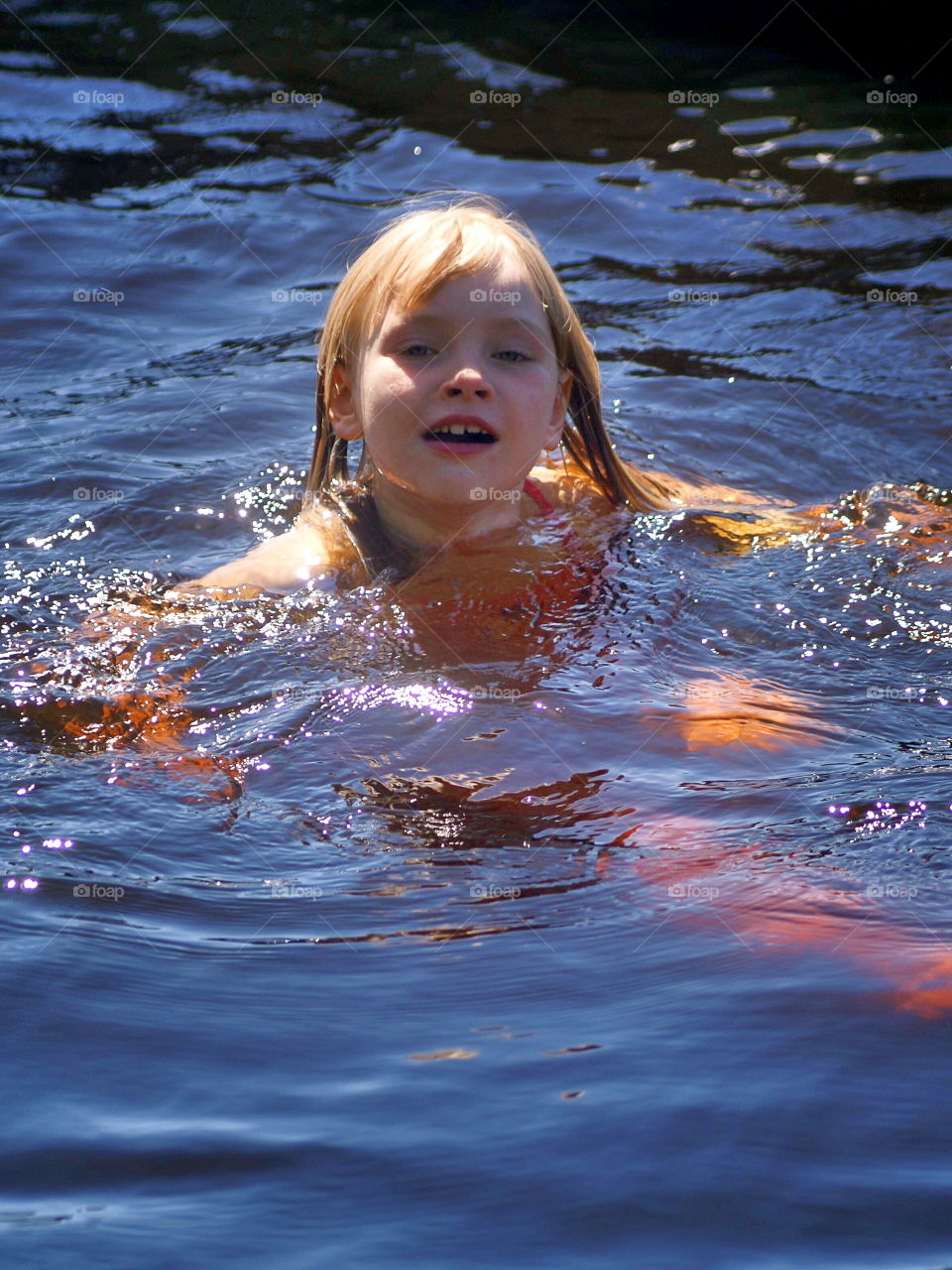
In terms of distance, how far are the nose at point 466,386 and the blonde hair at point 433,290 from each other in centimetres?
22

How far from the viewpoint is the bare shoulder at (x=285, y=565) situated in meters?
4.08

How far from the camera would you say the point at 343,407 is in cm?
435

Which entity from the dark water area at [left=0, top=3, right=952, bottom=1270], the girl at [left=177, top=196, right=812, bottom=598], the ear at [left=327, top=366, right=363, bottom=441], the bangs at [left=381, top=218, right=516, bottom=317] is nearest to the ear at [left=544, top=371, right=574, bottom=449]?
the girl at [left=177, top=196, right=812, bottom=598]

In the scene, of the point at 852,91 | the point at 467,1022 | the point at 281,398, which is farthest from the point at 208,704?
the point at 852,91

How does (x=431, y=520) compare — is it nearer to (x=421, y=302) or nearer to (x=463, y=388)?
(x=463, y=388)

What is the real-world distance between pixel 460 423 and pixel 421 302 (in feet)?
1.05

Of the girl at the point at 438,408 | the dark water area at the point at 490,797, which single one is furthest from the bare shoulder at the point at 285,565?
the dark water area at the point at 490,797

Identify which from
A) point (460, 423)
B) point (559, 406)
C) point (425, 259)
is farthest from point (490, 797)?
point (559, 406)

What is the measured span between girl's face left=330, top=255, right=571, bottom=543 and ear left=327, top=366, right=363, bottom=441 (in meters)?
0.12

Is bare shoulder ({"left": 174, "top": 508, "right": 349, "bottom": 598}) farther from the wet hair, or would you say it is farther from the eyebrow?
the eyebrow

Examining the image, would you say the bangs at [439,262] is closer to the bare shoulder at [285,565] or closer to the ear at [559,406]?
the ear at [559,406]

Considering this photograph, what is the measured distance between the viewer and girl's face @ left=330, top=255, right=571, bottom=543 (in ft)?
12.8

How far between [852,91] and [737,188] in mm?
1459

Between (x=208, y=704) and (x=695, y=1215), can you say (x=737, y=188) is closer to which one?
(x=208, y=704)
